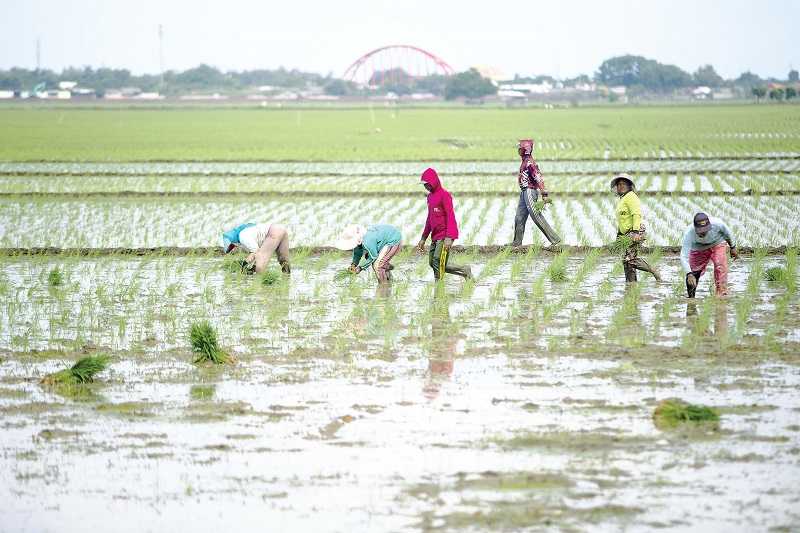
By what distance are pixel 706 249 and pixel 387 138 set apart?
34.3m

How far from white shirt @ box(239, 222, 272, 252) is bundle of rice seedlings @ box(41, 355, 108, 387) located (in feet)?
12.3

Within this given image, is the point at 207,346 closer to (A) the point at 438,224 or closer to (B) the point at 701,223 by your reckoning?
A: (A) the point at 438,224

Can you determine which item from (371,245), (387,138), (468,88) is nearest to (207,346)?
(371,245)

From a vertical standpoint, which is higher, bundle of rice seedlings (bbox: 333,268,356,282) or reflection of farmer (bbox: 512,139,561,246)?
reflection of farmer (bbox: 512,139,561,246)

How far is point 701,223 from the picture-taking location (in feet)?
33.0

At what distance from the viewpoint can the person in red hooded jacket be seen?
11078 millimetres

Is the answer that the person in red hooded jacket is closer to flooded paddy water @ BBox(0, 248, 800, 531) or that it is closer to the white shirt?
flooded paddy water @ BBox(0, 248, 800, 531)

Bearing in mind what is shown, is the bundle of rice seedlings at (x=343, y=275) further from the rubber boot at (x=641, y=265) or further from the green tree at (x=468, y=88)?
the green tree at (x=468, y=88)

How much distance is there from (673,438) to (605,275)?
19.7 feet

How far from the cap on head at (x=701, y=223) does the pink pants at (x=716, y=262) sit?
0.20 metres

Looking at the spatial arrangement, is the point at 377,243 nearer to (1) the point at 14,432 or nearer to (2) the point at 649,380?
(2) the point at 649,380

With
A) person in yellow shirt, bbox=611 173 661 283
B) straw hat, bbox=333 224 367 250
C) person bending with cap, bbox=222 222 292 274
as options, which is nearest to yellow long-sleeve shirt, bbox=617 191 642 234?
person in yellow shirt, bbox=611 173 661 283

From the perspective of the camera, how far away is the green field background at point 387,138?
33.4 m

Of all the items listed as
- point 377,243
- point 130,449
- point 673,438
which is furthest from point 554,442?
point 377,243
